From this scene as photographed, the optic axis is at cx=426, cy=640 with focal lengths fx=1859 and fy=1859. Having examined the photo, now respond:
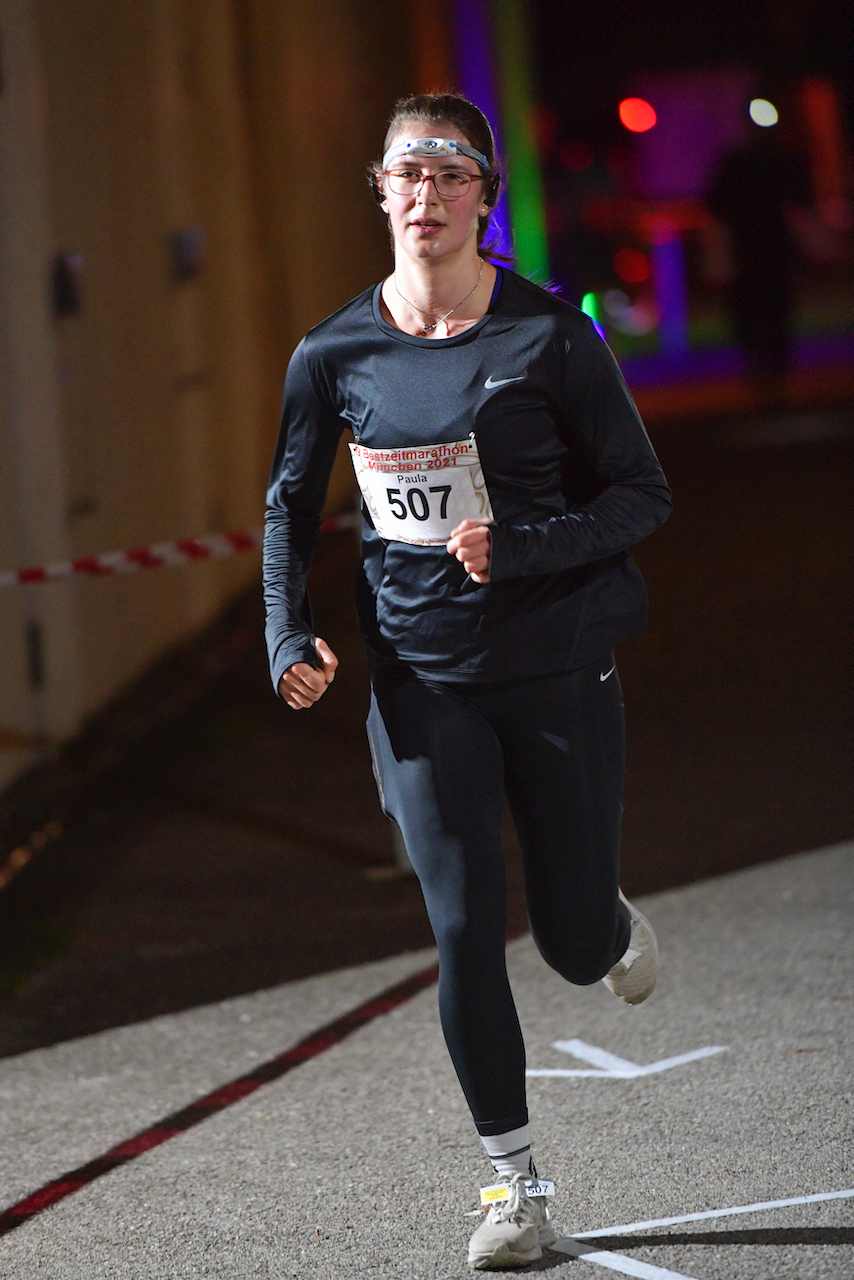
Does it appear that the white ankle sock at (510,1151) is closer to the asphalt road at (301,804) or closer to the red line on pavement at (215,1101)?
the red line on pavement at (215,1101)

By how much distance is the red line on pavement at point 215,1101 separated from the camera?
4035 mm

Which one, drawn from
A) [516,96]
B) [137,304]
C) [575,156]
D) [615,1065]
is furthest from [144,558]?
[575,156]

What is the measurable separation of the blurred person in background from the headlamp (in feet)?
52.4

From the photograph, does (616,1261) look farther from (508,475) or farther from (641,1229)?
(508,475)

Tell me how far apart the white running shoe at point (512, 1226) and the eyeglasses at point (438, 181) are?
A: 6.09 feet

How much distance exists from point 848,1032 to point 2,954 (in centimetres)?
271

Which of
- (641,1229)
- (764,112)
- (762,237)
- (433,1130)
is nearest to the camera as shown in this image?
(641,1229)

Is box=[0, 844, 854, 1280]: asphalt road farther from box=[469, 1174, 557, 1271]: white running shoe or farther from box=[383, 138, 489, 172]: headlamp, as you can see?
box=[383, 138, 489, 172]: headlamp

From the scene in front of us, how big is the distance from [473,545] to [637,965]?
1.14 m

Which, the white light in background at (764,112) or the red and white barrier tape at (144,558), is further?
the red and white barrier tape at (144,558)

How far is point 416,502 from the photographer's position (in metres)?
3.47

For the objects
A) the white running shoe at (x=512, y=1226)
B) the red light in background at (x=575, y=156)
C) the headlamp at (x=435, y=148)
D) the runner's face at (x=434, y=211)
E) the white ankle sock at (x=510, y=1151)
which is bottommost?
the white running shoe at (x=512, y=1226)

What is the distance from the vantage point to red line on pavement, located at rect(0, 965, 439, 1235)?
404 centimetres

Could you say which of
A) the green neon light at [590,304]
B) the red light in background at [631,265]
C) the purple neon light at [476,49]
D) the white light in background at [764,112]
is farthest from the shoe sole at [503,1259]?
the red light in background at [631,265]
